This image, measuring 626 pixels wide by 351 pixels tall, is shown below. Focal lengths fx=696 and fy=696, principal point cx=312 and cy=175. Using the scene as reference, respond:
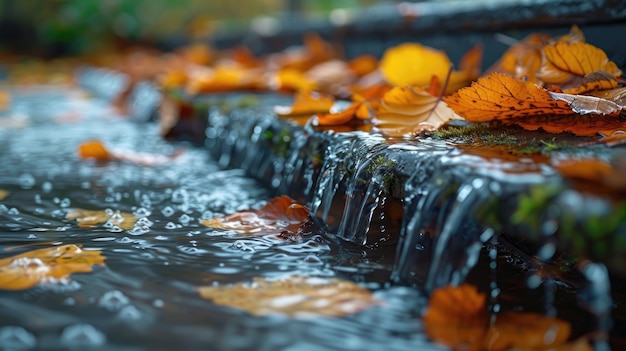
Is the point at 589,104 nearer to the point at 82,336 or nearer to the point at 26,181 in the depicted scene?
the point at 82,336

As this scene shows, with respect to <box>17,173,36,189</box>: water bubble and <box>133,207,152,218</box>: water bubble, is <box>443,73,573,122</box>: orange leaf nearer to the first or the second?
<box>133,207,152,218</box>: water bubble

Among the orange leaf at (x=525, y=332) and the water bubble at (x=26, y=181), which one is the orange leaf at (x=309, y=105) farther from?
the orange leaf at (x=525, y=332)

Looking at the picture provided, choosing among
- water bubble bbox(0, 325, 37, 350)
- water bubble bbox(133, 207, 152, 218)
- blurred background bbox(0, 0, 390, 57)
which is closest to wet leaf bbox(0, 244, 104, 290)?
water bubble bbox(0, 325, 37, 350)

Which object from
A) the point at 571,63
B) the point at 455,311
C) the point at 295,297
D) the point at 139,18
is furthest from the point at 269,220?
the point at 139,18

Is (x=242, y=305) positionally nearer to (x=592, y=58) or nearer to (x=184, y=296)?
(x=184, y=296)

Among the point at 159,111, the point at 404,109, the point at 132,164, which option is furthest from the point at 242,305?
the point at 159,111
